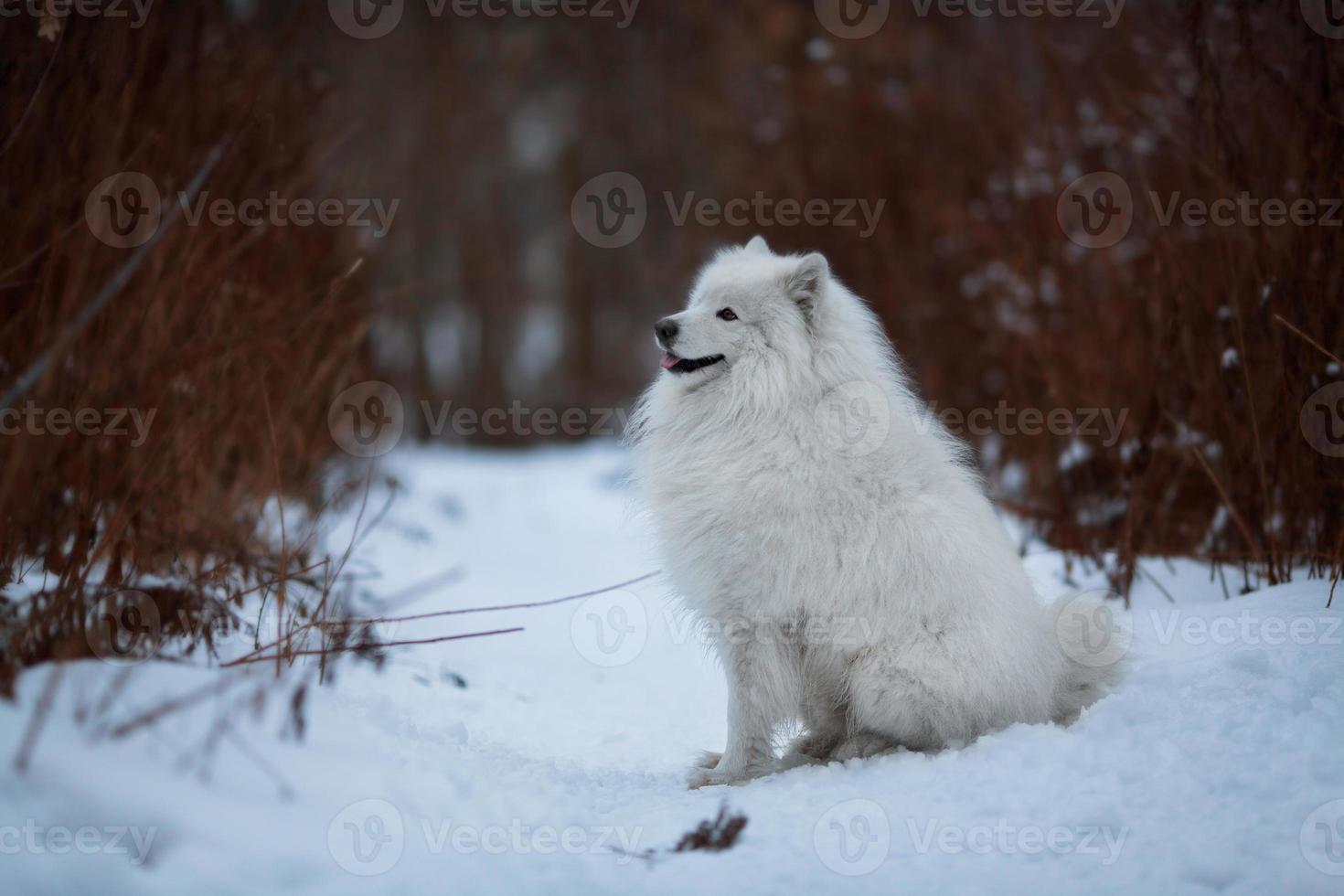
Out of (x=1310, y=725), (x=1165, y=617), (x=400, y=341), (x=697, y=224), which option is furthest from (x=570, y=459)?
(x=1310, y=725)

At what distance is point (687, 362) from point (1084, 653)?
1881 millimetres

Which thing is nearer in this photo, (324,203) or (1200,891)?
(1200,891)

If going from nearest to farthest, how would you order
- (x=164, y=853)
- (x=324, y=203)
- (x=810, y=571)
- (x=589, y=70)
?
(x=164, y=853), (x=810, y=571), (x=324, y=203), (x=589, y=70)

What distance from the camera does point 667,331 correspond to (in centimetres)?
370

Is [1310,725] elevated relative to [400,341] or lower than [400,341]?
lower

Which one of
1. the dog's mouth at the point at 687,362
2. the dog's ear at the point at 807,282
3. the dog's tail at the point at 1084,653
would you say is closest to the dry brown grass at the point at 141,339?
the dog's mouth at the point at 687,362

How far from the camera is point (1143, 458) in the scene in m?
5.20

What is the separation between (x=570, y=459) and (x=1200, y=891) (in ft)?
40.6

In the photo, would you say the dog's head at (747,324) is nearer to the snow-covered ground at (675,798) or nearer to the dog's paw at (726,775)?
the snow-covered ground at (675,798)

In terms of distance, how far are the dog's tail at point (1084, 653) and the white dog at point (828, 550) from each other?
0.4 inches

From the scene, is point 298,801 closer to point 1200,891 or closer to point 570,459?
point 1200,891

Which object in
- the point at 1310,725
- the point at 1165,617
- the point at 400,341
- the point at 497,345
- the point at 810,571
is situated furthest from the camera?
the point at 497,345

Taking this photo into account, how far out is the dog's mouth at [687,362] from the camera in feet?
12.4

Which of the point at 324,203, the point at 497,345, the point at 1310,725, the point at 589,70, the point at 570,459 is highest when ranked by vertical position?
the point at 589,70
